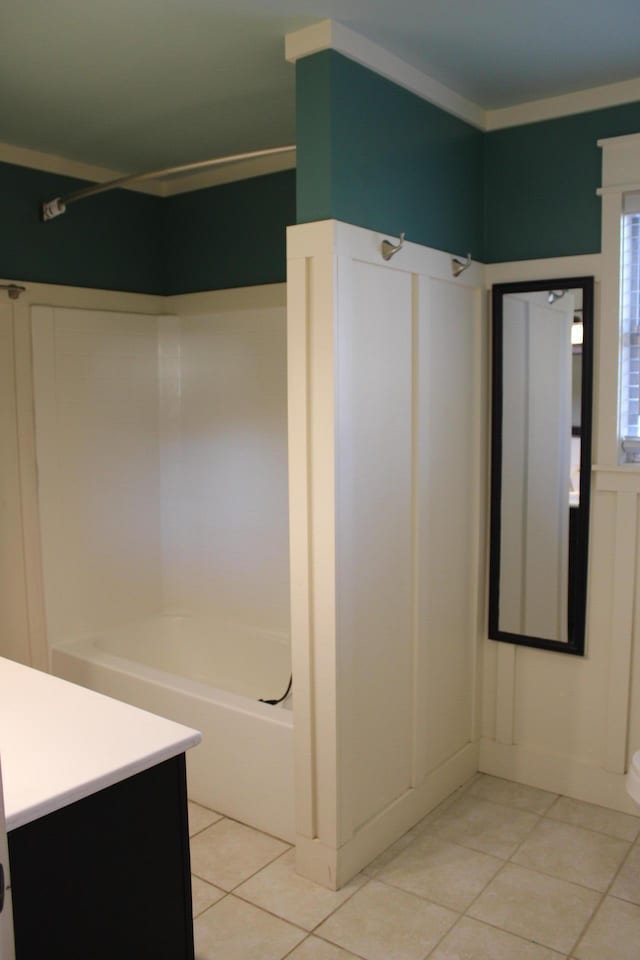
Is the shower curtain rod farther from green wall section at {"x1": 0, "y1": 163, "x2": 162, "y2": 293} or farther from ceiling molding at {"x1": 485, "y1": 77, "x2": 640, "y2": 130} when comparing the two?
ceiling molding at {"x1": 485, "y1": 77, "x2": 640, "y2": 130}

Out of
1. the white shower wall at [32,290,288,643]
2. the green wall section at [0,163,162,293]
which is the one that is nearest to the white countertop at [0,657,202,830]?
the white shower wall at [32,290,288,643]

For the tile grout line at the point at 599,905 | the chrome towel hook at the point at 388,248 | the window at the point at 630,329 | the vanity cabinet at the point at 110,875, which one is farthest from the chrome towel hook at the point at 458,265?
the tile grout line at the point at 599,905

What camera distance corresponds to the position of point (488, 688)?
323cm

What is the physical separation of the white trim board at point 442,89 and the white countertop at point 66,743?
5.95 feet

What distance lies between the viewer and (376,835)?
2660 millimetres

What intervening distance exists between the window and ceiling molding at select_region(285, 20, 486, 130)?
72 centimetres

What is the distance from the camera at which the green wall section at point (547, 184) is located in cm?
285

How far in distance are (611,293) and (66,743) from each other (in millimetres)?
2219

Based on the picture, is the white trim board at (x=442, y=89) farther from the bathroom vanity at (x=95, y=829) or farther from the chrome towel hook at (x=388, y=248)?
the bathroom vanity at (x=95, y=829)

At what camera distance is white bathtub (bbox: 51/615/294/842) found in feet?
9.05

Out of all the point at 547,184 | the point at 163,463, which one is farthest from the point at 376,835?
the point at 547,184

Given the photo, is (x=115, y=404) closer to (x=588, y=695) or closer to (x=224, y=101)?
(x=224, y=101)

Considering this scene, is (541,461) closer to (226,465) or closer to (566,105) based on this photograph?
(566,105)

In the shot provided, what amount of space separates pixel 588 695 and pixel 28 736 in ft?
6.75
